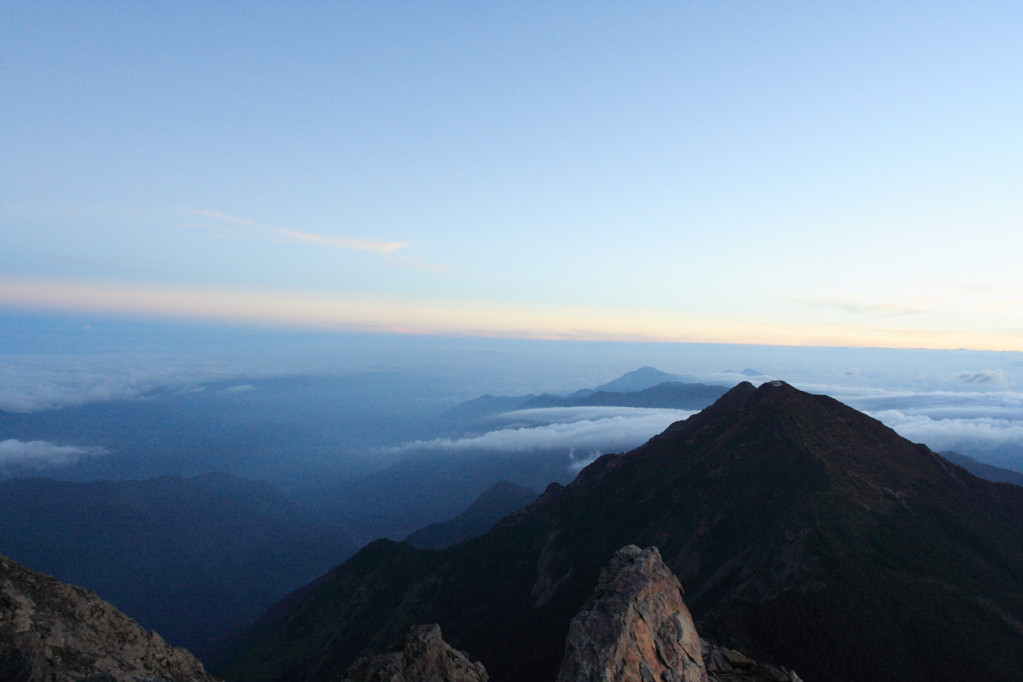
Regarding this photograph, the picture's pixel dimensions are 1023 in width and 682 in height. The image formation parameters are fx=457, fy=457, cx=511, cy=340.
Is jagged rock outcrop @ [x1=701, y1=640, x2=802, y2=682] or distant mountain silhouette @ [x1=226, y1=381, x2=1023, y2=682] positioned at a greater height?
jagged rock outcrop @ [x1=701, y1=640, x2=802, y2=682]

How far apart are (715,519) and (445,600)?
5994 centimetres

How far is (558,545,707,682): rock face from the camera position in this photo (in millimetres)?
21859

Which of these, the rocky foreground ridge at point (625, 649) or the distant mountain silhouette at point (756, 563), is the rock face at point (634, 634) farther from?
the distant mountain silhouette at point (756, 563)

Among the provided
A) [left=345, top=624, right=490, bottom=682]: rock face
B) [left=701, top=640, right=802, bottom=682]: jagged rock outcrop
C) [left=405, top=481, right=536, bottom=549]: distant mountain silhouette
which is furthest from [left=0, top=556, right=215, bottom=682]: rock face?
[left=405, top=481, right=536, bottom=549]: distant mountain silhouette

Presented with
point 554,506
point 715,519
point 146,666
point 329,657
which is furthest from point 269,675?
point 715,519

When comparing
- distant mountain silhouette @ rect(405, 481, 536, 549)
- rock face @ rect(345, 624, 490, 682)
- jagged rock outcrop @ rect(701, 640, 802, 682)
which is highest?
jagged rock outcrop @ rect(701, 640, 802, 682)

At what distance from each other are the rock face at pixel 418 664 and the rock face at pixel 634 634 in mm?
11424

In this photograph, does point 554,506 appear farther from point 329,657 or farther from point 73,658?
point 73,658

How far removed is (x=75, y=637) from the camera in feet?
94.9

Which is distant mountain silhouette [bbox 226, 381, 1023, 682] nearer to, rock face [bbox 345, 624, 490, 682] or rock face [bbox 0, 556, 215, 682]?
rock face [bbox 345, 624, 490, 682]

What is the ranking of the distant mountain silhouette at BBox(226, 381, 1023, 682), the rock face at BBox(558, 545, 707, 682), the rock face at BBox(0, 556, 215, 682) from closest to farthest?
the rock face at BBox(558, 545, 707, 682)
the rock face at BBox(0, 556, 215, 682)
the distant mountain silhouette at BBox(226, 381, 1023, 682)

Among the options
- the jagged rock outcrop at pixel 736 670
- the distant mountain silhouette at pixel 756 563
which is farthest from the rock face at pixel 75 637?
the distant mountain silhouette at pixel 756 563

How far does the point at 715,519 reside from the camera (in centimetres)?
7756

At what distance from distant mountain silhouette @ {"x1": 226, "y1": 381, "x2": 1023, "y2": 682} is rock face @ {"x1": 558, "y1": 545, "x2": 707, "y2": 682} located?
98.6 ft
